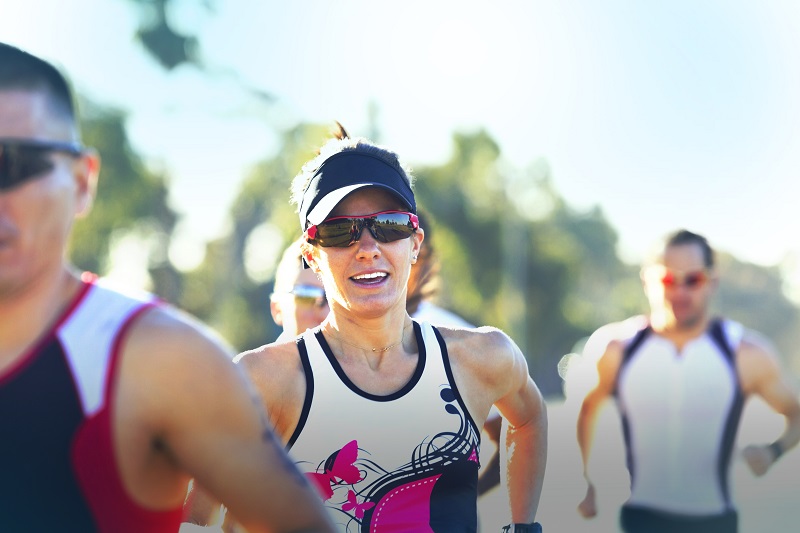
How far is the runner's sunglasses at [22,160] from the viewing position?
2172 mm

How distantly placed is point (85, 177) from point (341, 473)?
5.39 ft

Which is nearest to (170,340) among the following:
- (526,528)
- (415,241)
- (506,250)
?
(415,241)

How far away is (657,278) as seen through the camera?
20.1ft

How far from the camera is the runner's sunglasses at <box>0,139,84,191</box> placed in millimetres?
2172

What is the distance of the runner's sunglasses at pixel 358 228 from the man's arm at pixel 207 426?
158 centimetres

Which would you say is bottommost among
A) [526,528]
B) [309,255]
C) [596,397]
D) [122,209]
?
[526,528]

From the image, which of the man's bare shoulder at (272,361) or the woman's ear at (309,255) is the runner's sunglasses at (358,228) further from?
the man's bare shoulder at (272,361)

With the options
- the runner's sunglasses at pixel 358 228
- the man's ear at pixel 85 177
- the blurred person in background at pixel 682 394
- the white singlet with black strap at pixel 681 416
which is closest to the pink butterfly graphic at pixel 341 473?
the runner's sunglasses at pixel 358 228

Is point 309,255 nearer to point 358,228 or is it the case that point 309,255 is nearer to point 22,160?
point 358,228

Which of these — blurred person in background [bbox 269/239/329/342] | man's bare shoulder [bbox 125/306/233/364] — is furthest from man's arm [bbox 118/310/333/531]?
blurred person in background [bbox 269/239/329/342]

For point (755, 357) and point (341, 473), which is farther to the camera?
point (755, 357)

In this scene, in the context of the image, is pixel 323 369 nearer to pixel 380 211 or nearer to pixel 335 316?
pixel 335 316

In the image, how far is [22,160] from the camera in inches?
86.0

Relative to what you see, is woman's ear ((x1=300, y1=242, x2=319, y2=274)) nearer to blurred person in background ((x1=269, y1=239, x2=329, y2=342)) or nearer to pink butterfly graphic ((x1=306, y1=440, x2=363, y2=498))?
pink butterfly graphic ((x1=306, y1=440, x2=363, y2=498))
